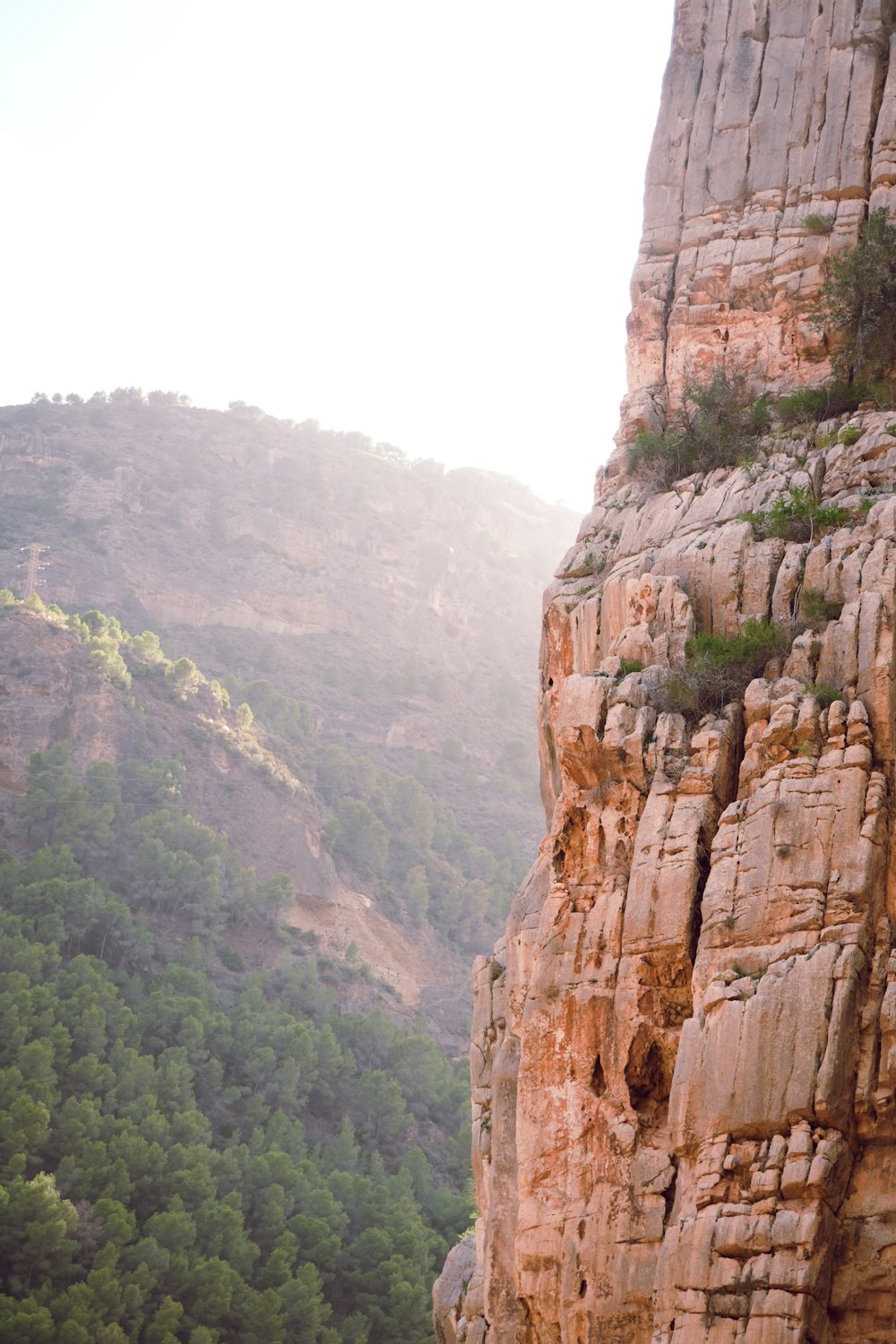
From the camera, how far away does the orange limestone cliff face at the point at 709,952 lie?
1503cm

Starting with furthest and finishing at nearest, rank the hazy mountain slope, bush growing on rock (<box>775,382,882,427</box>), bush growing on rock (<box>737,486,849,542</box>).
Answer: the hazy mountain slope
bush growing on rock (<box>775,382,882,427</box>)
bush growing on rock (<box>737,486,849,542</box>)

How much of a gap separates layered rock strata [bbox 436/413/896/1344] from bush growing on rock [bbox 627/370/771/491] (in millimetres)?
1972

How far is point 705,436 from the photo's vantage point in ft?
78.9

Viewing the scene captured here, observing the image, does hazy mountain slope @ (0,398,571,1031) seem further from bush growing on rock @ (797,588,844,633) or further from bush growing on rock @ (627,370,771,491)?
bush growing on rock @ (797,588,844,633)

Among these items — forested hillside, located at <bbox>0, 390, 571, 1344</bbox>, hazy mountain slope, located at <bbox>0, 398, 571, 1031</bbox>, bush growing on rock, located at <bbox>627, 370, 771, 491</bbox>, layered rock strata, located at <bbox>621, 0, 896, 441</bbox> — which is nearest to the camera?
bush growing on rock, located at <bbox>627, 370, 771, 491</bbox>

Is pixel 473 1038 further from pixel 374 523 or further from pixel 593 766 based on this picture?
pixel 374 523

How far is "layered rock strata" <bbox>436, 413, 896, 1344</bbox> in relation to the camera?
1497 centimetres

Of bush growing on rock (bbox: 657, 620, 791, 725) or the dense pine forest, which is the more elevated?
bush growing on rock (bbox: 657, 620, 791, 725)

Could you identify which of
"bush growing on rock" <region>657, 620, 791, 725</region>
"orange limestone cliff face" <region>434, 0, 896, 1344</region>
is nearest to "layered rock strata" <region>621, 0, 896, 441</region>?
"orange limestone cliff face" <region>434, 0, 896, 1344</region>

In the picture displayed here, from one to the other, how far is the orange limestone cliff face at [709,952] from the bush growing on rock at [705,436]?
583mm

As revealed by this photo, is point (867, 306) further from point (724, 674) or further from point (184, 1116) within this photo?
point (184, 1116)

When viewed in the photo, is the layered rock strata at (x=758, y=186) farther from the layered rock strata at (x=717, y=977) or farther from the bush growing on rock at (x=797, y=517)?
the bush growing on rock at (x=797, y=517)

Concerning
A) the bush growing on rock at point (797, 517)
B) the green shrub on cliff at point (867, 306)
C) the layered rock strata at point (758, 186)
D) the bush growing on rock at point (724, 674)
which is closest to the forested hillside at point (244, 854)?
the bush growing on rock at point (724, 674)

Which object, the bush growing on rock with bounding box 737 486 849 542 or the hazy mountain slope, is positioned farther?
the hazy mountain slope
